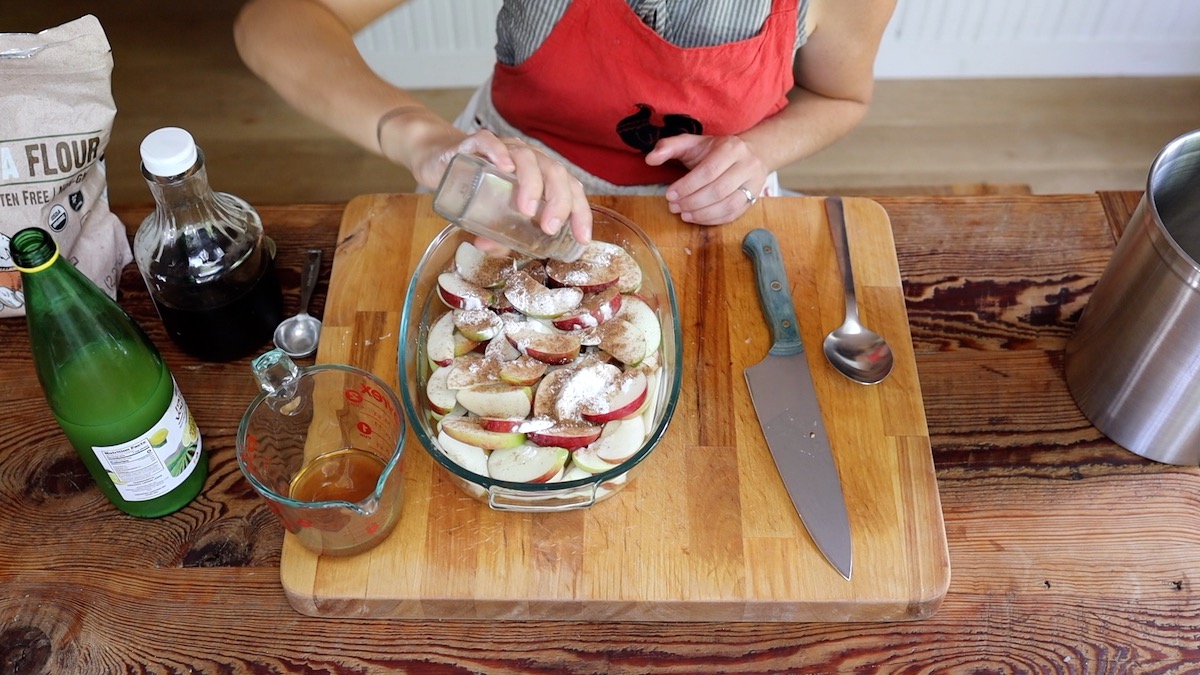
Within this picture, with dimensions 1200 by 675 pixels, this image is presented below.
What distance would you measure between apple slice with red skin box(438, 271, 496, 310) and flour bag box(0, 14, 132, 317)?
16.4 inches

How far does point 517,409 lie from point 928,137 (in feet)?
6.70

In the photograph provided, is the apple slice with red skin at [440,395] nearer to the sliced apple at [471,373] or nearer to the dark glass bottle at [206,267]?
the sliced apple at [471,373]

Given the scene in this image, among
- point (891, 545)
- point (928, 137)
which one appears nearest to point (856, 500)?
point (891, 545)

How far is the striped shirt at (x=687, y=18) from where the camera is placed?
45.7 inches

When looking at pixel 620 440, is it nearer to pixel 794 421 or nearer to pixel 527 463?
pixel 527 463

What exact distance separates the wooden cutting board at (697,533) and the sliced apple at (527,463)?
0.07 metres

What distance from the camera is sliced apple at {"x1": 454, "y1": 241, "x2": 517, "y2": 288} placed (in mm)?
1029

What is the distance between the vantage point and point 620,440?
35.0 inches

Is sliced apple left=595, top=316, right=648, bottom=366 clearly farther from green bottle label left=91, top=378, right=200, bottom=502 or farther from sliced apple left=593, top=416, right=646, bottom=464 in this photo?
green bottle label left=91, top=378, right=200, bottom=502

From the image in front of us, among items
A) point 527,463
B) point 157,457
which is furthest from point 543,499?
point 157,457

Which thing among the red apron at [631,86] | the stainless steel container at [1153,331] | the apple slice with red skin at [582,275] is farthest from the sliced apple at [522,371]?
the stainless steel container at [1153,331]

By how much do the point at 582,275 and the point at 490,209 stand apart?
152 millimetres

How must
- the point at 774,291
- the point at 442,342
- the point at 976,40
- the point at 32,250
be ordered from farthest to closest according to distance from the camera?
the point at 976,40 → the point at 774,291 → the point at 442,342 → the point at 32,250

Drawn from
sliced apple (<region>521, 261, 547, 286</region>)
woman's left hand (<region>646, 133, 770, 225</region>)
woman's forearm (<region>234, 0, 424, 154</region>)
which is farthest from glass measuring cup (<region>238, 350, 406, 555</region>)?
woman's left hand (<region>646, 133, 770, 225</region>)
